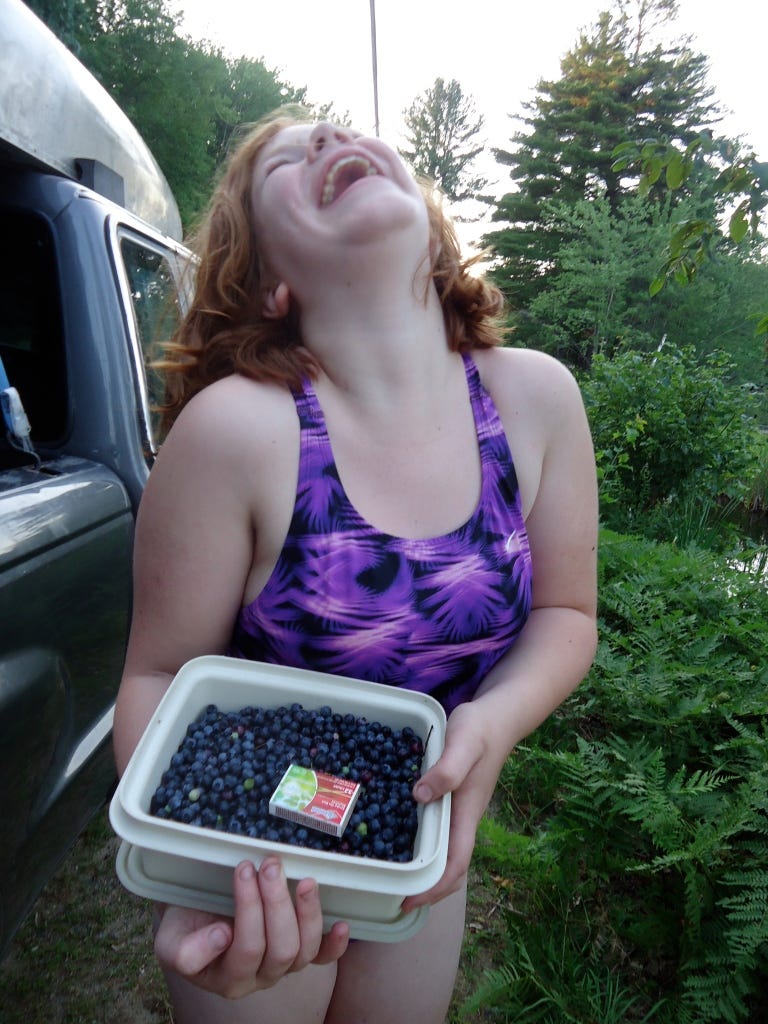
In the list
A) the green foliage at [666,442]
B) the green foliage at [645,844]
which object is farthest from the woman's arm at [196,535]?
the green foliage at [666,442]

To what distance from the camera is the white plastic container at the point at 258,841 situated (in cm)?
76

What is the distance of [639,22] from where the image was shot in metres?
26.5

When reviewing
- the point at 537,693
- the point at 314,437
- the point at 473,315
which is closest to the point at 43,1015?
the point at 537,693

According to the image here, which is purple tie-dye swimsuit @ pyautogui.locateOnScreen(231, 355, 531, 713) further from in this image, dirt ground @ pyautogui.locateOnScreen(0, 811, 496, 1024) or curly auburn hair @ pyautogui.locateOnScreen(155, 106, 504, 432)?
dirt ground @ pyautogui.locateOnScreen(0, 811, 496, 1024)

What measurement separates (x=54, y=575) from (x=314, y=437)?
77 cm

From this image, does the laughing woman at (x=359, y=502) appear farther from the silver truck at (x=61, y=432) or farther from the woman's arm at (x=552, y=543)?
the silver truck at (x=61, y=432)

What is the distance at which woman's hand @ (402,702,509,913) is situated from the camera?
845 millimetres

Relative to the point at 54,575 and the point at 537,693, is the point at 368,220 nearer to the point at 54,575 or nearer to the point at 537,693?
the point at 537,693

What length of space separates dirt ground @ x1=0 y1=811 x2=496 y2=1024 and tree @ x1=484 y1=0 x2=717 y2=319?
25478mm

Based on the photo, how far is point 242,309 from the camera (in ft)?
4.05

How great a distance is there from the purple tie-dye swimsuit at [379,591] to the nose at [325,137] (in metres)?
0.42

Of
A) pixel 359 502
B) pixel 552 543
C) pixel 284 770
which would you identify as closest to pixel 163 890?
pixel 284 770

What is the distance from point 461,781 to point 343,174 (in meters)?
1.00

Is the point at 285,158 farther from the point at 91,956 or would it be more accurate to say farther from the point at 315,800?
the point at 91,956
